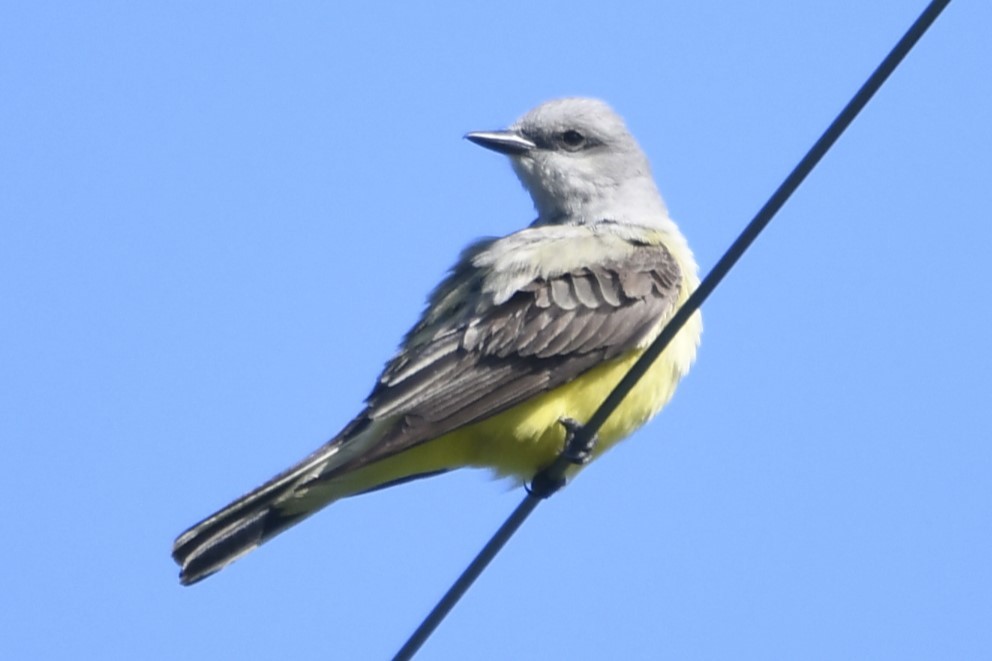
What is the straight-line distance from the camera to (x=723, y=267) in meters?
4.05

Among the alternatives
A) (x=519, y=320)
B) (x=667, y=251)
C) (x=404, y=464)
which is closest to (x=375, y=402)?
(x=404, y=464)

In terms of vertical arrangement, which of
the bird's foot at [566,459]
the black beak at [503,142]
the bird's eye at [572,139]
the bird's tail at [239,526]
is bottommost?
the bird's tail at [239,526]

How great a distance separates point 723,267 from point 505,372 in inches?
81.8

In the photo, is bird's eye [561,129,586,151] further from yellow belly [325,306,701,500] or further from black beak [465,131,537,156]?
yellow belly [325,306,701,500]

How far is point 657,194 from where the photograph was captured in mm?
7855

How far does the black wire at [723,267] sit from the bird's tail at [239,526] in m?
1.30

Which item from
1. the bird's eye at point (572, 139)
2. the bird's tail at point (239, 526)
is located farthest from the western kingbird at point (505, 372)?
the bird's eye at point (572, 139)

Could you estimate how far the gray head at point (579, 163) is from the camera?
24.6 ft

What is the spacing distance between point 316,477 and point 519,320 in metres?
1.11

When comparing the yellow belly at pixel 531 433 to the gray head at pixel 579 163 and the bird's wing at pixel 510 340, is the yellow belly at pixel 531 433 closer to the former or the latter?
the bird's wing at pixel 510 340

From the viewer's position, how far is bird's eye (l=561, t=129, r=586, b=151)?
7781 millimetres

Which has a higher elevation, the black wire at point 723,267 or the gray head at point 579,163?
the gray head at point 579,163

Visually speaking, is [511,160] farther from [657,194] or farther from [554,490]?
[554,490]

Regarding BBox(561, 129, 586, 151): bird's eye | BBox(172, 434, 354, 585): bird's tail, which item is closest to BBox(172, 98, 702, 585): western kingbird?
BBox(172, 434, 354, 585): bird's tail
